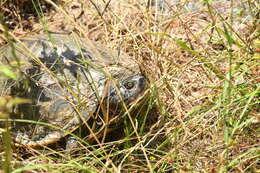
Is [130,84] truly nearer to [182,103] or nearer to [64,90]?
[64,90]

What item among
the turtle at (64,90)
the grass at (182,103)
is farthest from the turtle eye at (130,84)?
the grass at (182,103)

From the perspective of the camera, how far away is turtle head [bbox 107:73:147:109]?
8.71 ft

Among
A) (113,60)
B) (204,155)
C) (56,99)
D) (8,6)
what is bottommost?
(204,155)

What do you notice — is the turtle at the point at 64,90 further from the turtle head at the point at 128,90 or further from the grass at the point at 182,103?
the grass at the point at 182,103

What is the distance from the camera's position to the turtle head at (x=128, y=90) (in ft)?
8.71

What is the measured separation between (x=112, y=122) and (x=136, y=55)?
939 millimetres

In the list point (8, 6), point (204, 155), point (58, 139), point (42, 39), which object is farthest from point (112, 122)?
point (8, 6)

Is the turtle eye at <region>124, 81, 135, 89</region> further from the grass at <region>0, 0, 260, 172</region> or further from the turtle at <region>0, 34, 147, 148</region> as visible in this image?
the grass at <region>0, 0, 260, 172</region>

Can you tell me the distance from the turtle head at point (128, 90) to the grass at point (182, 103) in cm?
10

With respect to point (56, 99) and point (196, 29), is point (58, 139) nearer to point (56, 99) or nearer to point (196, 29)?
point (56, 99)

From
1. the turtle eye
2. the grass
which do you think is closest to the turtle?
the turtle eye

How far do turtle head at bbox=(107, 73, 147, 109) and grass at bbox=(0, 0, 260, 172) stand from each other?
0.10 meters

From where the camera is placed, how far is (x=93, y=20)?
4125mm

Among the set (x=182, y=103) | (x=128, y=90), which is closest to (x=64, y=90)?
(x=128, y=90)
